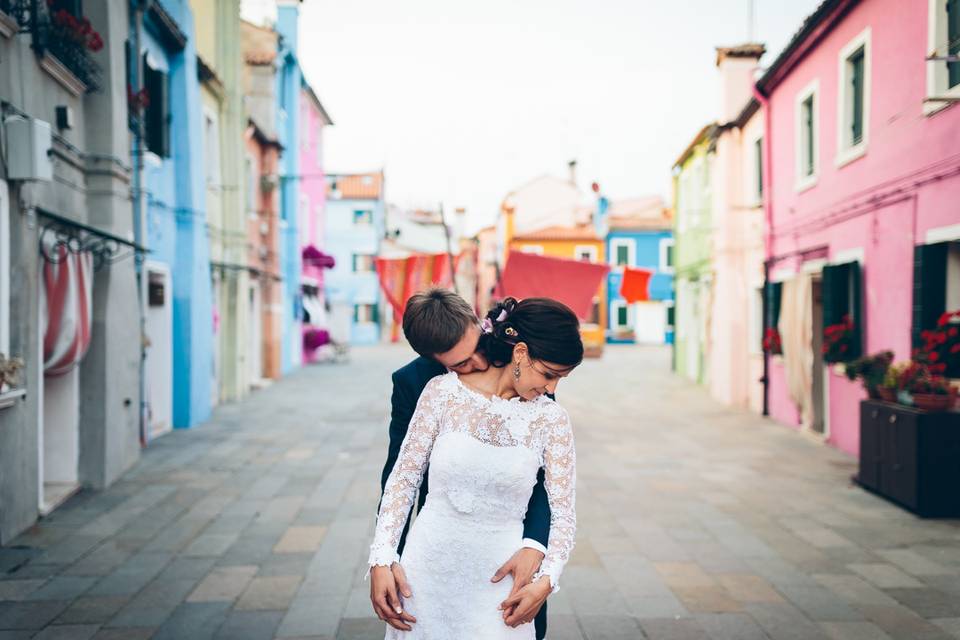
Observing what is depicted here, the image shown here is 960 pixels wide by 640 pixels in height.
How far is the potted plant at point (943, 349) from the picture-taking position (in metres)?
7.45

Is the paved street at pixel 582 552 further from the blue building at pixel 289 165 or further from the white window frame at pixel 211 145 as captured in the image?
the blue building at pixel 289 165

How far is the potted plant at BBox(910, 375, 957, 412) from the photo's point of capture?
22.8 ft

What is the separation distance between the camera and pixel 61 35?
7062 mm

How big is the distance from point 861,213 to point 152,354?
33.9ft

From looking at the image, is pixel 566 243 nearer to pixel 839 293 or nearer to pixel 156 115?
pixel 839 293

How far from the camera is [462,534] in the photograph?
7.86ft

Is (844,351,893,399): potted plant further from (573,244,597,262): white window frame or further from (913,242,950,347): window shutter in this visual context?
(573,244,597,262): white window frame

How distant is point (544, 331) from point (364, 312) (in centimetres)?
4175

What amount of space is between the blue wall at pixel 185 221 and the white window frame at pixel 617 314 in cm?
3244

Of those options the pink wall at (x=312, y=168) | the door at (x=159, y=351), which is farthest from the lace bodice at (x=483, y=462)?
the pink wall at (x=312, y=168)

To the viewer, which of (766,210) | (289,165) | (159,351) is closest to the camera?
(159,351)

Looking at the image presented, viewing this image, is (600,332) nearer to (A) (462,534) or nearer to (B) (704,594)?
(B) (704,594)

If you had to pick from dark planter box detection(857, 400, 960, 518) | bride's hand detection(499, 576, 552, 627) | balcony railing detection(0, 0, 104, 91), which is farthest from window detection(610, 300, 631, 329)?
bride's hand detection(499, 576, 552, 627)

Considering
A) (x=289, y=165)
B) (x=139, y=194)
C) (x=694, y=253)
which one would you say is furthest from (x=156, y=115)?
(x=694, y=253)
